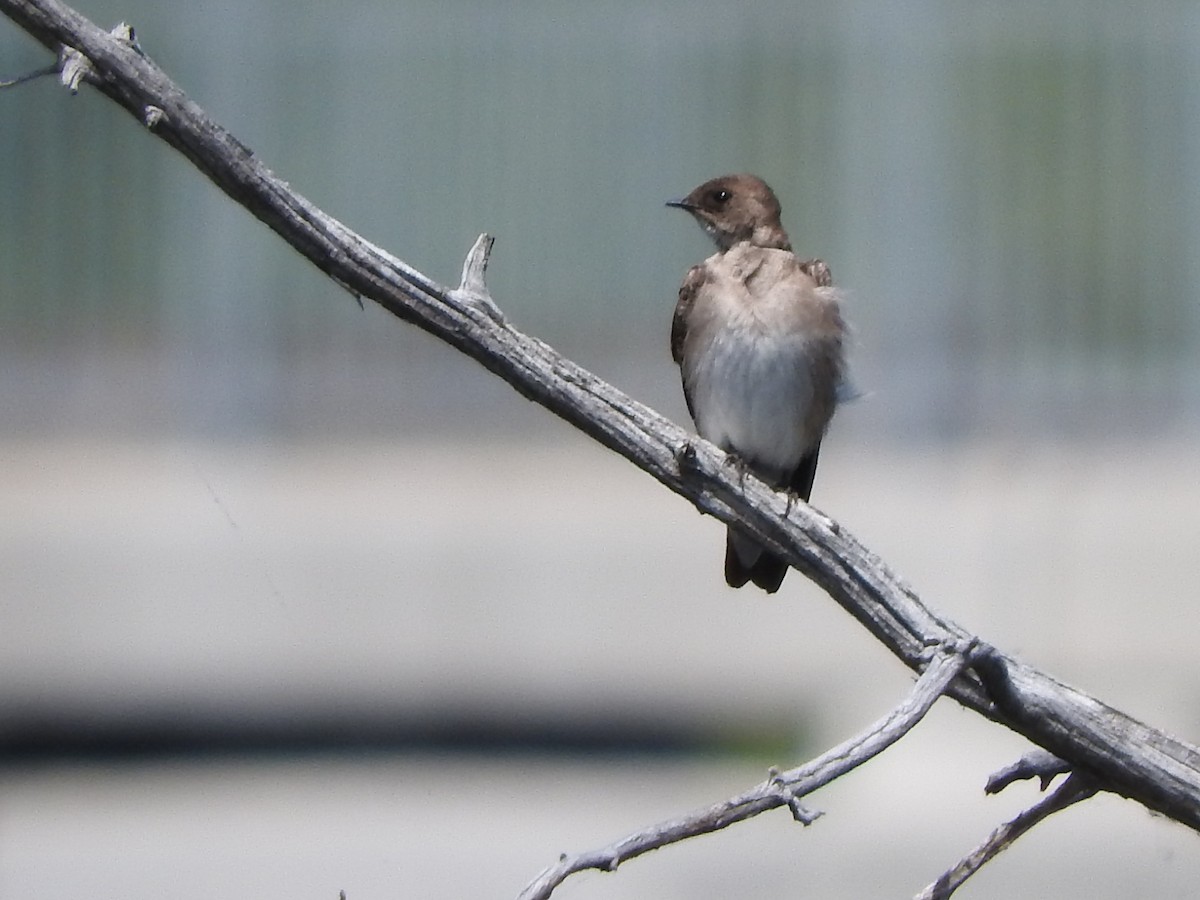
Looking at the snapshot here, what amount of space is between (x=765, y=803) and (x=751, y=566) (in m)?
1.92

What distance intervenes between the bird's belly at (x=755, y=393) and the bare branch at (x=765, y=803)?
1.70 metres

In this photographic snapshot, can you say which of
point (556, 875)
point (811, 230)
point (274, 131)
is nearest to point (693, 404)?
point (556, 875)

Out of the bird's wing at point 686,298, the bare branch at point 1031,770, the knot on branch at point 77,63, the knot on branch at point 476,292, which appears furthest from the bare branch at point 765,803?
the bird's wing at point 686,298

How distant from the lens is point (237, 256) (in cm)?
751

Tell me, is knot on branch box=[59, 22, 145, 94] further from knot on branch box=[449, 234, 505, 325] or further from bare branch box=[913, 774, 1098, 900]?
bare branch box=[913, 774, 1098, 900]

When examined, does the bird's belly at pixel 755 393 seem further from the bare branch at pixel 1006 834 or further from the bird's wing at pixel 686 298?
the bare branch at pixel 1006 834

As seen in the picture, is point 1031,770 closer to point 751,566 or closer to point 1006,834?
point 1006,834

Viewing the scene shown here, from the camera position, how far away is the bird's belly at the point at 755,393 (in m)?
4.12

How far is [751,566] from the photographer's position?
13.8 feet

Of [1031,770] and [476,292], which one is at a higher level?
[476,292]

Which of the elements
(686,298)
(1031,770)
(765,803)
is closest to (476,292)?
(765,803)

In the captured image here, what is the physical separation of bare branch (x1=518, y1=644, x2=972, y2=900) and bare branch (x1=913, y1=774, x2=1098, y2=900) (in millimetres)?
238

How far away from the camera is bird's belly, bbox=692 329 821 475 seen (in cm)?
412

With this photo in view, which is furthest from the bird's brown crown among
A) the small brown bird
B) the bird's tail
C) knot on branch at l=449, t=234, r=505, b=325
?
knot on branch at l=449, t=234, r=505, b=325
